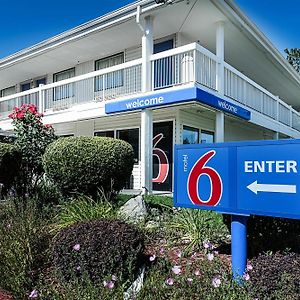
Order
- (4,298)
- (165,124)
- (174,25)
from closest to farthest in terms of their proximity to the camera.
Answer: (4,298)
(174,25)
(165,124)

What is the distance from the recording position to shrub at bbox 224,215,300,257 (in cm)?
501

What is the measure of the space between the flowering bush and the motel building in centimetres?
252

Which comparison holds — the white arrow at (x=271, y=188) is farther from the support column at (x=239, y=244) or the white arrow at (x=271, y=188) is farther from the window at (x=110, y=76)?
the window at (x=110, y=76)

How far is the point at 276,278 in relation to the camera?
3.58 meters

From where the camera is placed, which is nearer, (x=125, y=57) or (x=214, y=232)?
(x=214, y=232)

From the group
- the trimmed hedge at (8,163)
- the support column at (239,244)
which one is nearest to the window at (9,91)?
the trimmed hedge at (8,163)

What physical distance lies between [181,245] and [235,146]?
7.76 feet

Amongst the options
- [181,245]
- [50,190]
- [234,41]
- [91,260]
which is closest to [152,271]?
[91,260]

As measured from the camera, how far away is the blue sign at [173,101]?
1075 centimetres

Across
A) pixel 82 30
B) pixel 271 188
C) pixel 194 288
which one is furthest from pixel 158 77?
pixel 194 288

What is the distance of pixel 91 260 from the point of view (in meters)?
4.23

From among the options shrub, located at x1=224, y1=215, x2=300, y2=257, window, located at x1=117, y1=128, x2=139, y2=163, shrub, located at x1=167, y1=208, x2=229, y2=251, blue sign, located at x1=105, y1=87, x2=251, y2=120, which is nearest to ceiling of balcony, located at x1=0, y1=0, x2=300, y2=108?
blue sign, located at x1=105, y1=87, x2=251, y2=120

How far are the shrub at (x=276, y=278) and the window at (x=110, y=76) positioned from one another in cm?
1206

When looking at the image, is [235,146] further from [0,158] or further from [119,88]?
[119,88]
